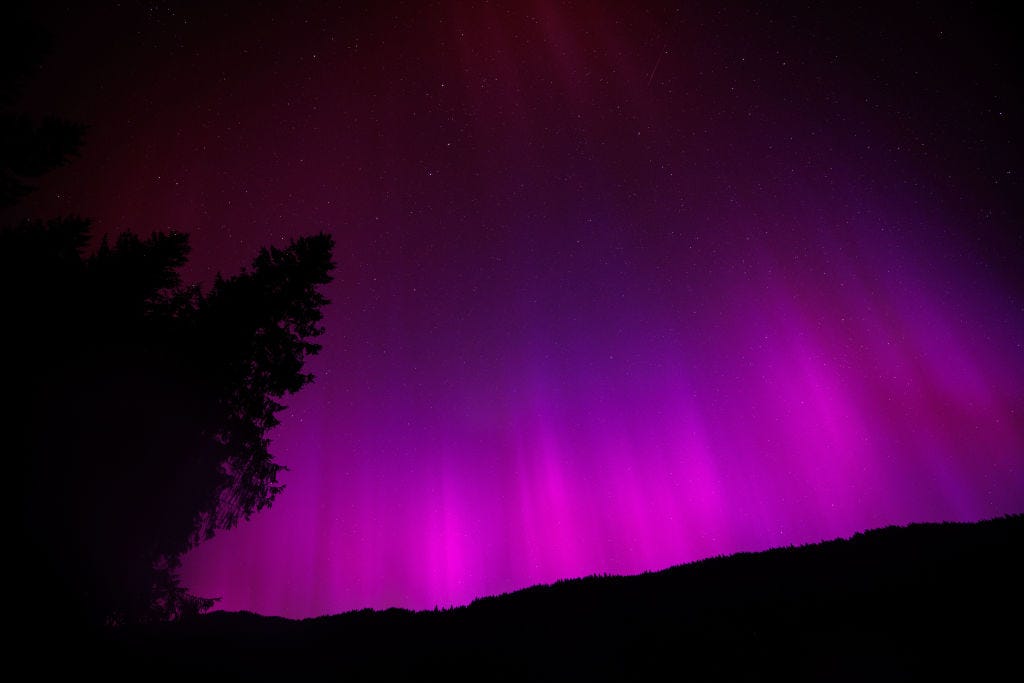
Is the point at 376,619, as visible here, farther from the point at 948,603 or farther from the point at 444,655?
the point at 948,603

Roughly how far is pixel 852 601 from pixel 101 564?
19.4 metres

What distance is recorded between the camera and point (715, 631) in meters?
7.38

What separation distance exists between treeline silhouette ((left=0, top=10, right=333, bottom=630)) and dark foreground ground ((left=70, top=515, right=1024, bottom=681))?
3397 mm

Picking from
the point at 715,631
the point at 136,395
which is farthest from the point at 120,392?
the point at 715,631

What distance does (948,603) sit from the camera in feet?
21.7

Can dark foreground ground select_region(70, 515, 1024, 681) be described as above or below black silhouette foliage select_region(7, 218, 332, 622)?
below

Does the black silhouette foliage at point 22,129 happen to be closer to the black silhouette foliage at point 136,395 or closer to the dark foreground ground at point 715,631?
the black silhouette foliage at point 136,395

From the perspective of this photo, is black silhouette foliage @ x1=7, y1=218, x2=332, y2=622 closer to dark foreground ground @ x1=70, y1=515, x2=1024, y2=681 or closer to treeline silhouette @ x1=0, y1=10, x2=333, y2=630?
treeline silhouette @ x1=0, y1=10, x2=333, y2=630

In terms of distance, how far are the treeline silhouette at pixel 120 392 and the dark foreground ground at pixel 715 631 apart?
3397 millimetres

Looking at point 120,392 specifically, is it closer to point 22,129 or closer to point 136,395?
point 136,395

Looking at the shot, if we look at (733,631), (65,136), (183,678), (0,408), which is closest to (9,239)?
(65,136)

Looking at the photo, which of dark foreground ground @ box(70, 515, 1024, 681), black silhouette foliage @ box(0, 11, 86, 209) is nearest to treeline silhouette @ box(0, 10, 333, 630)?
black silhouette foliage @ box(0, 11, 86, 209)

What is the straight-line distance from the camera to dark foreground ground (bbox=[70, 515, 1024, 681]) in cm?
604

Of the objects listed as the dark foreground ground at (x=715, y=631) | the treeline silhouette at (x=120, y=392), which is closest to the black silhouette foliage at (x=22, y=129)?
the treeline silhouette at (x=120, y=392)
